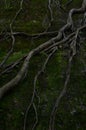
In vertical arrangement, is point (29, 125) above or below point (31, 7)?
below

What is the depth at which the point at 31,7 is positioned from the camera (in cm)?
734

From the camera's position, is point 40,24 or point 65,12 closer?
point 40,24

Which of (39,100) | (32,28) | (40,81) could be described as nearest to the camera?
(39,100)

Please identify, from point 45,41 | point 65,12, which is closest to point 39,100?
point 45,41

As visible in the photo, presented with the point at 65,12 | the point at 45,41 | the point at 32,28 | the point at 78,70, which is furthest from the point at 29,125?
the point at 65,12

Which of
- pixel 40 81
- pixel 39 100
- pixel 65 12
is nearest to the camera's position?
pixel 39 100

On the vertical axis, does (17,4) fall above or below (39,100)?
above

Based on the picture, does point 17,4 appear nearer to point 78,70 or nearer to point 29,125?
point 78,70

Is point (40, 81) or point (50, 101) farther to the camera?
point (40, 81)

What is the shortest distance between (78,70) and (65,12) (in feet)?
8.08

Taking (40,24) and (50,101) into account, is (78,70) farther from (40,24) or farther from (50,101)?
(40,24)

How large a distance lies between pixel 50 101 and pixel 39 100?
14cm

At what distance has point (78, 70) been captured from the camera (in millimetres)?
4945

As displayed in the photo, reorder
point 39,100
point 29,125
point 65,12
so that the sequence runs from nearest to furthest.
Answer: point 29,125 → point 39,100 → point 65,12
